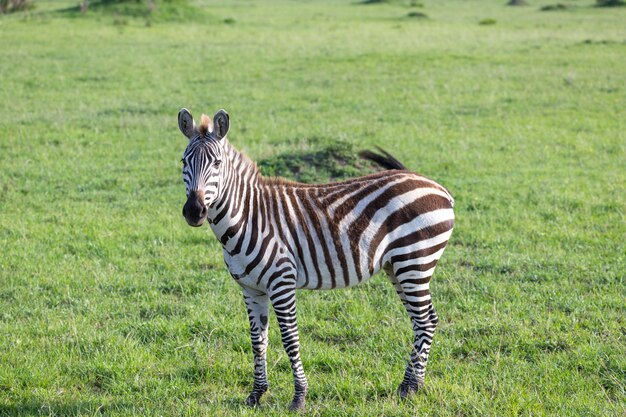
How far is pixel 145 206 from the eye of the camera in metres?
11.0

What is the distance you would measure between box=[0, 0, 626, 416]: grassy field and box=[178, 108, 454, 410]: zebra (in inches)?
22.0

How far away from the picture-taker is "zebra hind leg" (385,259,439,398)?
18.6 feet

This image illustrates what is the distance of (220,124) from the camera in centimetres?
522

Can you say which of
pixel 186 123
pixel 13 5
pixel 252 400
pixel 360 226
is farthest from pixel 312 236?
pixel 13 5

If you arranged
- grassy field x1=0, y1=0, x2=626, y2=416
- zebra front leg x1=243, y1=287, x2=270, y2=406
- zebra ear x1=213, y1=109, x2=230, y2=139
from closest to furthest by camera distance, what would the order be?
zebra ear x1=213, y1=109, x2=230, y2=139
zebra front leg x1=243, y1=287, x2=270, y2=406
grassy field x1=0, y1=0, x2=626, y2=416

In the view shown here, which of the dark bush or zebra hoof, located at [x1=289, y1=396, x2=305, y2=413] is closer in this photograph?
zebra hoof, located at [x1=289, y1=396, x2=305, y2=413]

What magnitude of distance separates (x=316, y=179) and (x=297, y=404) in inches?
249

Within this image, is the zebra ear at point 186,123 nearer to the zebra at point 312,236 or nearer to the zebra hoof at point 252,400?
the zebra at point 312,236

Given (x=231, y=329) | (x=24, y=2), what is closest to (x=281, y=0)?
(x=24, y=2)

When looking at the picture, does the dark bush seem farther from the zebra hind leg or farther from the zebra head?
the zebra hind leg

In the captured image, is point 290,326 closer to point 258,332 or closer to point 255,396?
point 258,332

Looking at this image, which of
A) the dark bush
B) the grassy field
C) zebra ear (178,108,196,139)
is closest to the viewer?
zebra ear (178,108,196,139)

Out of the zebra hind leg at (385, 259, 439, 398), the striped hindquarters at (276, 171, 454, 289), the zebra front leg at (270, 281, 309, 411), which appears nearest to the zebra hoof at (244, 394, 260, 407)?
the zebra front leg at (270, 281, 309, 411)

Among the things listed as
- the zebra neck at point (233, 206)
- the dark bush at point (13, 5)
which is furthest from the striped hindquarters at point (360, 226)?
the dark bush at point (13, 5)
